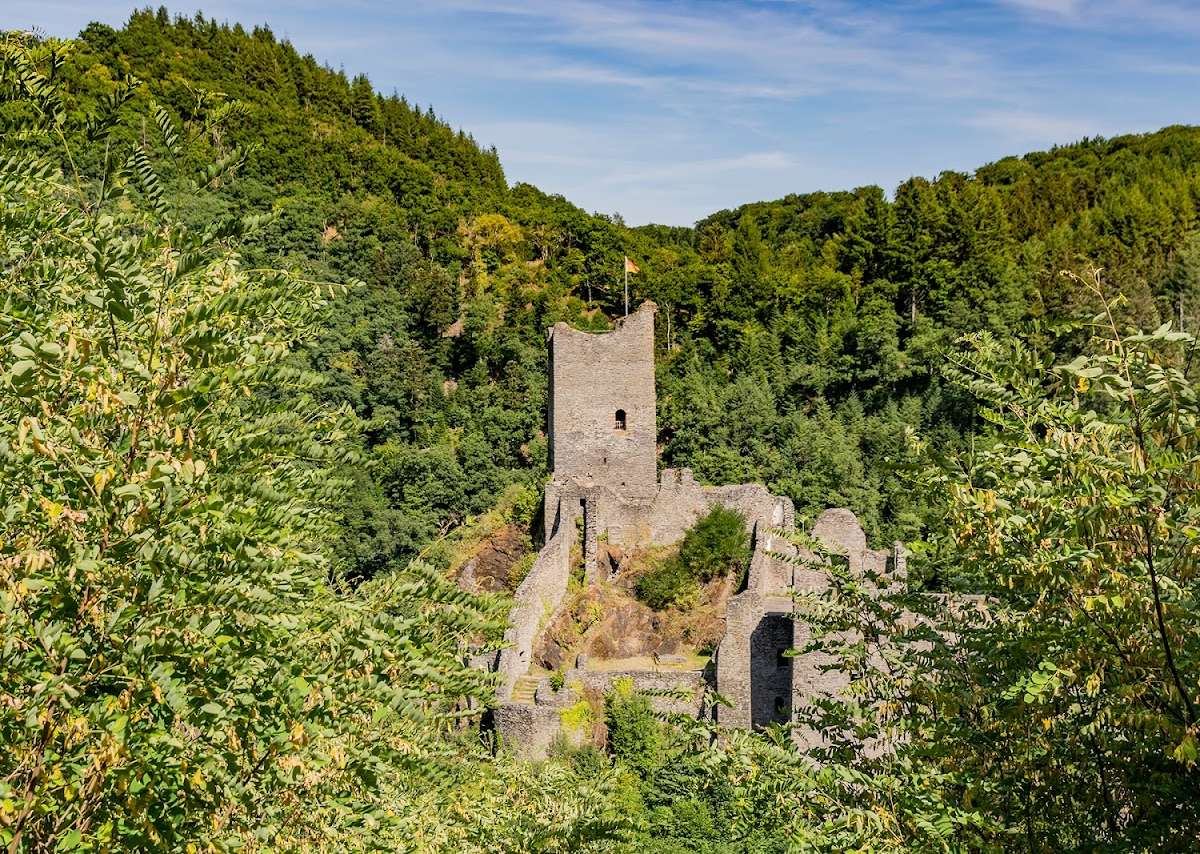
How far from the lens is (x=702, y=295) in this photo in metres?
39.4

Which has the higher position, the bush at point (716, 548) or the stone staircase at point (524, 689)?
the bush at point (716, 548)

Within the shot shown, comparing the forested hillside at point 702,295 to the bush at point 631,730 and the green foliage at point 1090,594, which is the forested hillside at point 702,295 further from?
the green foliage at point 1090,594

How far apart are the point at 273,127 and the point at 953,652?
49.0 metres

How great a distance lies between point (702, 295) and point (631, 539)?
676 inches

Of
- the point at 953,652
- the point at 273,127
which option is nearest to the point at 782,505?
the point at 953,652

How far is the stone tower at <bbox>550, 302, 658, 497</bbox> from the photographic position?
87.4ft

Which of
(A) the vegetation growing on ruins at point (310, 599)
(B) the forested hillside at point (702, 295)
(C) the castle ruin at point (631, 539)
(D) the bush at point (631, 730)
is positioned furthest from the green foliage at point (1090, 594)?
(B) the forested hillside at point (702, 295)

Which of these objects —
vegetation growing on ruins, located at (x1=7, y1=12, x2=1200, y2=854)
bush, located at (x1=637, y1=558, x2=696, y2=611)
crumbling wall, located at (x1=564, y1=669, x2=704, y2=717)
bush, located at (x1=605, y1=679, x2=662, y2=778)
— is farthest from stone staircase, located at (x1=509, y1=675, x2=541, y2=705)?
vegetation growing on ruins, located at (x1=7, y1=12, x2=1200, y2=854)

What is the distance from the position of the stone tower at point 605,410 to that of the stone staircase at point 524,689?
649 cm

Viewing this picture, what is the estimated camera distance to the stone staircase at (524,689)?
65.6 ft

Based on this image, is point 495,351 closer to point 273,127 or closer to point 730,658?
point 273,127

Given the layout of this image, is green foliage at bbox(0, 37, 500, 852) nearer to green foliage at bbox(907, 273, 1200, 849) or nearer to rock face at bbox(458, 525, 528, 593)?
green foliage at bbox(907, 273, 1200, 849)

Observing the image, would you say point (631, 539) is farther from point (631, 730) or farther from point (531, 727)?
point (531, 727)

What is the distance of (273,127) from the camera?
164 feet
